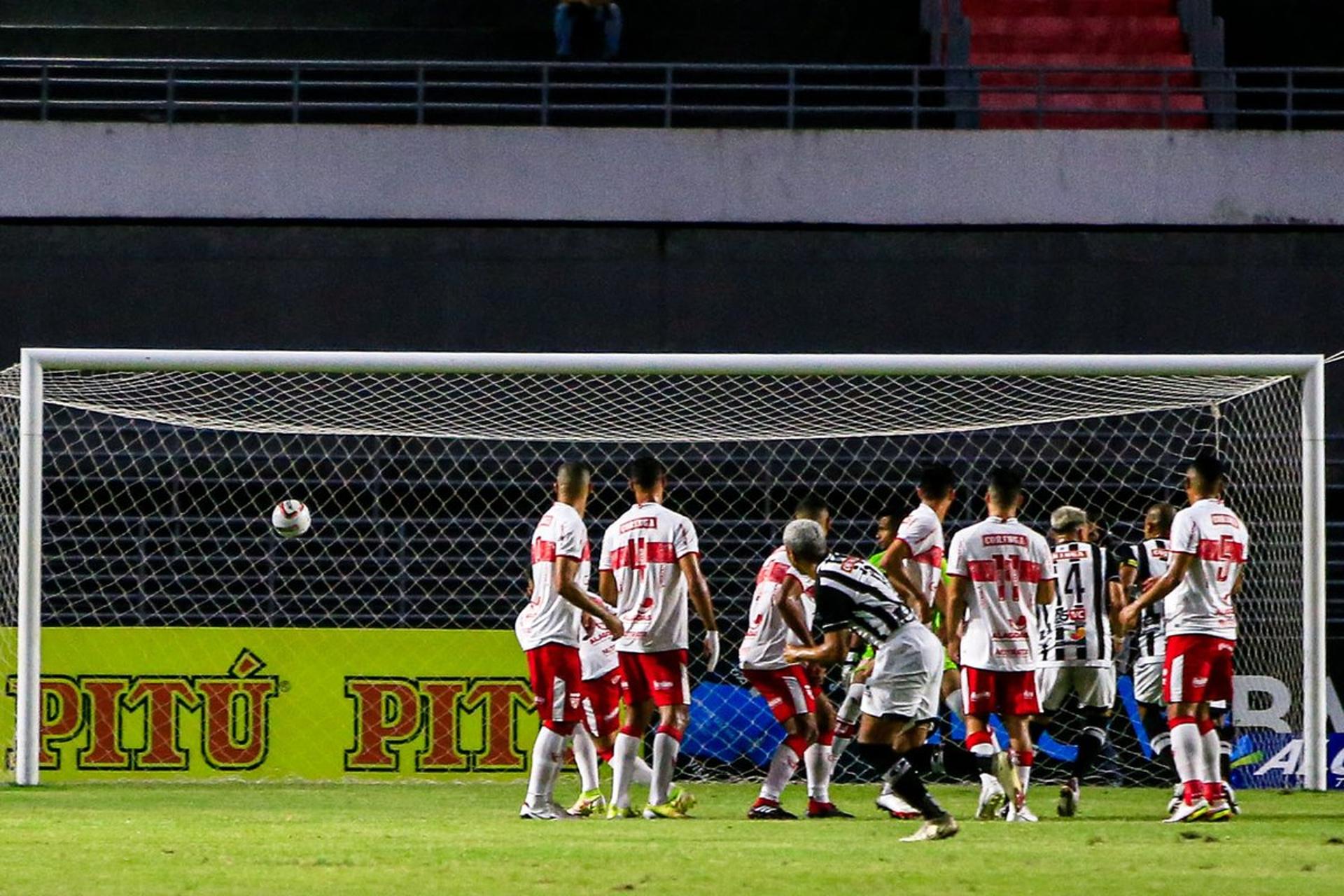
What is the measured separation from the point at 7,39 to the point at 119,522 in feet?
25.1

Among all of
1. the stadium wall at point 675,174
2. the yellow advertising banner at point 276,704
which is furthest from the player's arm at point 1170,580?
the stadium wall at point 675,174

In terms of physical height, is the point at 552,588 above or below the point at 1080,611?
above

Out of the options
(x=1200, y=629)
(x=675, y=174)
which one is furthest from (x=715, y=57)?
(x=1200, y=629)

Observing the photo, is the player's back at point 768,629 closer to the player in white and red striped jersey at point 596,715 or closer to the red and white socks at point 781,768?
the red and white socks at point 781,768

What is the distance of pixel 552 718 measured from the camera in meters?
10.0

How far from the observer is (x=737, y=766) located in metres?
13.8

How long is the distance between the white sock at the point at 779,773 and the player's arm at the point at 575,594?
1.08 m

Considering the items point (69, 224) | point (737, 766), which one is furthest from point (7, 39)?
point (737, 766)

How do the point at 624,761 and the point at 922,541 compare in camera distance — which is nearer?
the point at 624,761

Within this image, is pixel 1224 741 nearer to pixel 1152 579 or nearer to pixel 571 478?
pixel 1152 579

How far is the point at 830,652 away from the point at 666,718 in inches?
53.4

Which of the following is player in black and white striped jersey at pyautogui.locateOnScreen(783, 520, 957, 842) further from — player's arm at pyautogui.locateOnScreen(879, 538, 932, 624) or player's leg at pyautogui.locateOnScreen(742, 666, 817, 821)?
player's arm at pyautogui.locateOnScreen(879, 538, 932, 624)

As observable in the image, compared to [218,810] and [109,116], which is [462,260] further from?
[218,810]

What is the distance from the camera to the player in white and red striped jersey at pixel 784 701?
10.2 m
